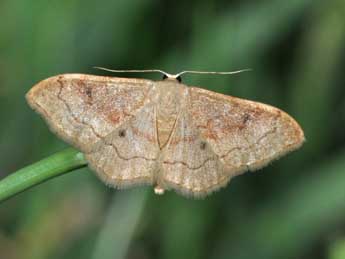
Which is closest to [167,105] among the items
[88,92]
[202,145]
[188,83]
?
[202,145]

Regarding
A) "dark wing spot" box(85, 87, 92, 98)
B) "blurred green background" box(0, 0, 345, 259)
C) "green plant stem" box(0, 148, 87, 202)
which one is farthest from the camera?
"blurred green background" box(0, 0, 345, 259)

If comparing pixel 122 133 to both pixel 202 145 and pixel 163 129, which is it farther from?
pixel 202 145

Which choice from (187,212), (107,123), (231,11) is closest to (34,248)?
(187,212)

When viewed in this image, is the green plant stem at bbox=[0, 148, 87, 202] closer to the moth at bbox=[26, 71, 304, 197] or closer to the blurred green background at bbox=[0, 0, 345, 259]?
the moth at bbox=[26, 71, 304, 197]

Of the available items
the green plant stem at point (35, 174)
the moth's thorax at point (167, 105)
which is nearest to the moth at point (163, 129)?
the moth's thorax at point (167, 105)

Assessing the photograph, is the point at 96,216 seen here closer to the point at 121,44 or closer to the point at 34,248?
the point at 34,248

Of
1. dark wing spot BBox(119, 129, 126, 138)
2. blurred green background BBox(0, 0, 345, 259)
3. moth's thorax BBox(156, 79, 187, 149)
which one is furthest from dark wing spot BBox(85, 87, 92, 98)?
blurred green background BBox(0, 0, 345, 259)

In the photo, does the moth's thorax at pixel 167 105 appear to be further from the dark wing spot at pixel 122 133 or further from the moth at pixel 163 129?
the dark wing spot at pixel 122 133
